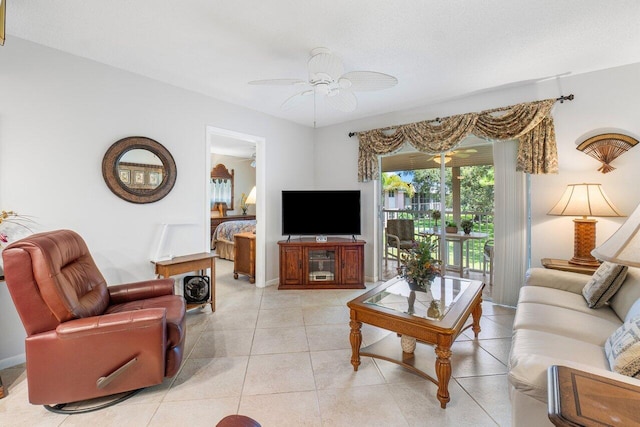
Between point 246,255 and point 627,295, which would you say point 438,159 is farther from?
point 246,255

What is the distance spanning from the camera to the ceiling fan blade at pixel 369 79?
2232 mm

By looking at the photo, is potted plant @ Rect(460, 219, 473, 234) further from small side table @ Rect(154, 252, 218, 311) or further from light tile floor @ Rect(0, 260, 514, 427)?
small side table @ Rect(154, 252, 218, 311)

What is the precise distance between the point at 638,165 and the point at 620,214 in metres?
0.54

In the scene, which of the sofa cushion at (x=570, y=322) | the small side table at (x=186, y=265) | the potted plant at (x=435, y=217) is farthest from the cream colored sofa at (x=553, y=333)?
the small side table at (x=186, y=265)

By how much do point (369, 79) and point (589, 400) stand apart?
2236mm

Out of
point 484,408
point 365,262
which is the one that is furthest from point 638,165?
point 365,262

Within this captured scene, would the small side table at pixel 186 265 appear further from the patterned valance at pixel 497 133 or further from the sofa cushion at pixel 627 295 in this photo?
the sofa cushion at pixel 627 295

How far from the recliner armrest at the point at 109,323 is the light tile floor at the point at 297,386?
1.70 ft

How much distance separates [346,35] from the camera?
229 cm

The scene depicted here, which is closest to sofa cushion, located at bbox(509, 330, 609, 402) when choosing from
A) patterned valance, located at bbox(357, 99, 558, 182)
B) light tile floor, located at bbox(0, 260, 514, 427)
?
light tile floor, located at bbox(0, 260, 514, 427)

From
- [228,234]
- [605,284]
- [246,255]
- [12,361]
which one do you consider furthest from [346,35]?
[228,234]

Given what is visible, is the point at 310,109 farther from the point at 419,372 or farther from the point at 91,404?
the point at 91,404

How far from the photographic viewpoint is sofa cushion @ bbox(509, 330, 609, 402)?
1.27 metres

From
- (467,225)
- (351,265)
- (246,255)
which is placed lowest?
(351,265)
